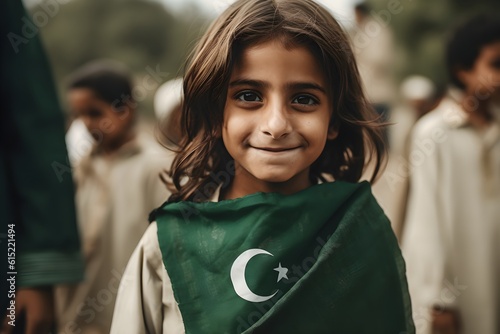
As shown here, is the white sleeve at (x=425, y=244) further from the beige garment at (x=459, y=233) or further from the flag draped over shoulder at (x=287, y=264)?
the flag draped over shoulder at (x=287, y=264)

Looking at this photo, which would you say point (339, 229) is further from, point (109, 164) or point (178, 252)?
point (109, 164)

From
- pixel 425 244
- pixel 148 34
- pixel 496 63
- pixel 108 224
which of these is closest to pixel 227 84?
pixel 425 244

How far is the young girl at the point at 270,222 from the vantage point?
181cm

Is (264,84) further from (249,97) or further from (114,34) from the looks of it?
(114,34)

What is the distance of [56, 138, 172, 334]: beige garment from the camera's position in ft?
13.4

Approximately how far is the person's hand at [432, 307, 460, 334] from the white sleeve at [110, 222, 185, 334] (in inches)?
78.0

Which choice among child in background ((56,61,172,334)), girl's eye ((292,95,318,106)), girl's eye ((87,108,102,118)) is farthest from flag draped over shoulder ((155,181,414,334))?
girl's eye ((87,108,102,118))

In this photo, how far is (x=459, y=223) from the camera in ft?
11.8

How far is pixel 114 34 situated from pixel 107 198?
2408cm

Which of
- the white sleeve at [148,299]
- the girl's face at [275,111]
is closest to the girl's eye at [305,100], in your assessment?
the girl's face at [275,111]

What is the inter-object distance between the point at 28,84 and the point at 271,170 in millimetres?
800

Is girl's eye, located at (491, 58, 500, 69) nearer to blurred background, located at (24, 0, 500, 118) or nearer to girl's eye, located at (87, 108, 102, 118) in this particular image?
girl's eye, located at (87, 108, 102, 118)

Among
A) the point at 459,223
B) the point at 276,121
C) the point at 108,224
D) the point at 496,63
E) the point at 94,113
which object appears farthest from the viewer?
the point at 94,113

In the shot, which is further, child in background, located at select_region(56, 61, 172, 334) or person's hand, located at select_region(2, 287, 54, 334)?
child in background, located at select_region(56, 61, 172, 334)
